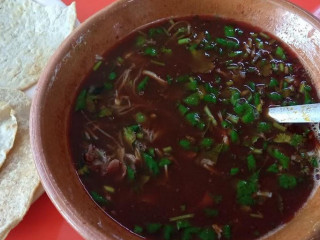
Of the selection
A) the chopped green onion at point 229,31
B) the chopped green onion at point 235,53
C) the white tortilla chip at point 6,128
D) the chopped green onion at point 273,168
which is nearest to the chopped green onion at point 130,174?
the chopped green onion at point 273,168

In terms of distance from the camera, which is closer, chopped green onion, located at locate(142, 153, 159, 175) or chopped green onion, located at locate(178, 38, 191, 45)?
chopped green onion, located at locate(142, 153, 159, 175)

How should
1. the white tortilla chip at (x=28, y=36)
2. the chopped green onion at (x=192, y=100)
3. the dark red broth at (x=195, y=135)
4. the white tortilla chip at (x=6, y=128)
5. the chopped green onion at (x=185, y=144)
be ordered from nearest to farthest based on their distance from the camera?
the dark red broth at (x=195, y=135) → the chopped green onion at (x=185, y=144) → the chopped green onion at (x=192, y=100) → the white tortilla chip at (x=6, y=128) → the white tortilla chip at (x=28, y=36)

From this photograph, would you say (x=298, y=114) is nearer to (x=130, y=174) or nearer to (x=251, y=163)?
(x=251, y=163)

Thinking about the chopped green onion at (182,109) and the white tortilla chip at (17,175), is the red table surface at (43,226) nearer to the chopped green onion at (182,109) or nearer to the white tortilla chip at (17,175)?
the white tortilla chip at (17,175)

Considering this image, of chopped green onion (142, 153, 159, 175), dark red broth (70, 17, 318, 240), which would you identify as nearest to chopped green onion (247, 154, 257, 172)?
dark red broth (70, 17, 318, 240)

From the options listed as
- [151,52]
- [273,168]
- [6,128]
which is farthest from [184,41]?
[6,128]

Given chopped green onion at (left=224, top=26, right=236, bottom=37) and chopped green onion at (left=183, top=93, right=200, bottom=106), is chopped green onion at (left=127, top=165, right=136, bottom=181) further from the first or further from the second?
chopped green onion at (left=224, top=26, right=236, bottom=37)
